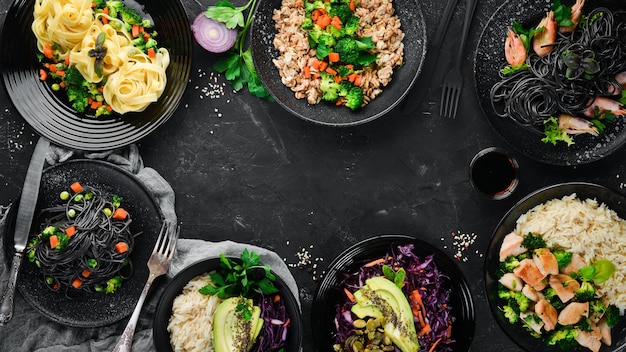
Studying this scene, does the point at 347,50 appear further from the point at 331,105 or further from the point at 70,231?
the point at 70,231

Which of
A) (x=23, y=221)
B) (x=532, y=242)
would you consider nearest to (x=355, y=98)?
(x=532, y=242)

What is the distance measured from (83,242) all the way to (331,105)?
1.64m

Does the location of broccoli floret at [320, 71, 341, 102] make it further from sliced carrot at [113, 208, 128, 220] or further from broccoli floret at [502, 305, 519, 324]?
broccoli floret at [502, 305, 519, 324]

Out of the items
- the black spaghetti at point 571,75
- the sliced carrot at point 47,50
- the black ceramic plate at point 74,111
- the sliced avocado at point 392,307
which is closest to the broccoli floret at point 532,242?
the black spaghetti at point 571,75

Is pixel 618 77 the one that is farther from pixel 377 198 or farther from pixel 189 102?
pixel 189 102

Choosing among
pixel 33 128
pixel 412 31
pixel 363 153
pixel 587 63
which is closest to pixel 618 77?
pixel 587 63

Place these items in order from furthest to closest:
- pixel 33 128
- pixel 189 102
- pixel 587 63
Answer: pixel 189 102 < pixel 33 128 < pixel 587 63

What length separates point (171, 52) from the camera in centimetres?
363

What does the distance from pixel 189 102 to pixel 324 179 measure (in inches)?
37.6

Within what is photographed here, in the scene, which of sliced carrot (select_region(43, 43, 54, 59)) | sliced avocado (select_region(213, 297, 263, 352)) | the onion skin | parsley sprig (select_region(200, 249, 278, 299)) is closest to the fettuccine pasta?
sliced carrot (select_region(43, 43, 54, 59))

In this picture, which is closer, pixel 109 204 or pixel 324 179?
pixel 109 204

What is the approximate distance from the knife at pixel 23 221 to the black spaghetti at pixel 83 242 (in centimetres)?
7

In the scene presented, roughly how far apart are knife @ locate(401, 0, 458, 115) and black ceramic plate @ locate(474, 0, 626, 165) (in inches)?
10.5

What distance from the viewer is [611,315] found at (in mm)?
3500
